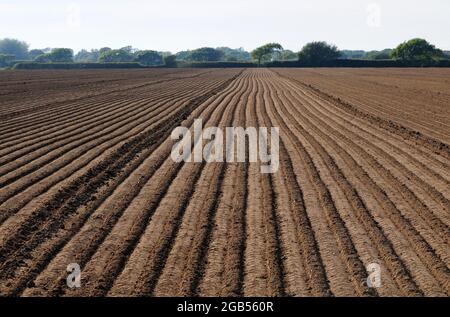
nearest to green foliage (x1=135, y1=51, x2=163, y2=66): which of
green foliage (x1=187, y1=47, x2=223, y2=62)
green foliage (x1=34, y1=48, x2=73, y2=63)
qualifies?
green foliage (x1=187, y1=47, x2=223, y2=62)

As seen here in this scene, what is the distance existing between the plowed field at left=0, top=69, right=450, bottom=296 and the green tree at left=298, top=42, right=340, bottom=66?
85680 millimetres

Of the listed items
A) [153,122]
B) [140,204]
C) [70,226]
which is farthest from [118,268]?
[153,122]

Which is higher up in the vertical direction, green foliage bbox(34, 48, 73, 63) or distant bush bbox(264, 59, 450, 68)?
green foliage bbox(34, 48, 73, 63)

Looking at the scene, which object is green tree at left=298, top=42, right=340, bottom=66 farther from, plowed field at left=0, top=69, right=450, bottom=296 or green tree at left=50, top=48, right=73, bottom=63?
plowed field at left=0, top=69, right=450, bottom=296

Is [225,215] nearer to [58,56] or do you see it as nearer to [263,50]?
[263,50]

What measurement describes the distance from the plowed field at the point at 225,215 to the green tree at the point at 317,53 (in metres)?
85.7

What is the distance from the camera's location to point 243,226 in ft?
25.4

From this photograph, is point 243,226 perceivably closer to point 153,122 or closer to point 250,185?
point 250,185

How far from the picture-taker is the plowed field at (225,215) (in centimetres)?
603

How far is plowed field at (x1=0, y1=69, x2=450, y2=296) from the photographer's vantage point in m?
6.03

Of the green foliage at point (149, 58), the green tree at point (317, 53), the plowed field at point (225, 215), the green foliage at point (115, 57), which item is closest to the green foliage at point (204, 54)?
the green foliage at point (149, 58)

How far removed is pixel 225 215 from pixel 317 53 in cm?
9666

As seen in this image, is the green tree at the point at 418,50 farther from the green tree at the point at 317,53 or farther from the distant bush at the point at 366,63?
the green tree at the point at 317,53
